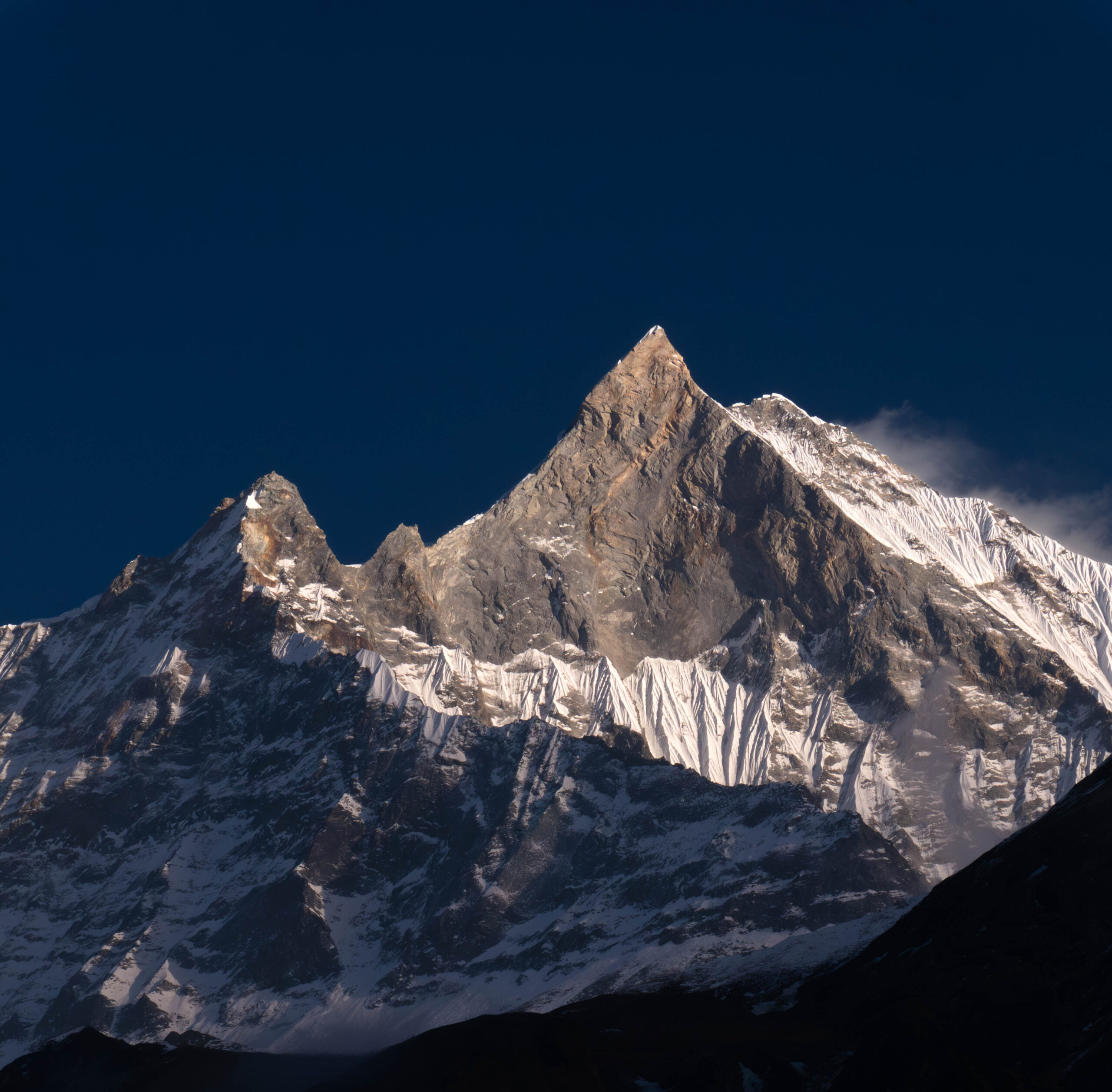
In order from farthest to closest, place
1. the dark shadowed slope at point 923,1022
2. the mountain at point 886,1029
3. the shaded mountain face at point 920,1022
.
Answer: the mountain at point 886,1029 < the dark shadowed slope at point 923,1022 < the shaded mountain face at point 920,1022

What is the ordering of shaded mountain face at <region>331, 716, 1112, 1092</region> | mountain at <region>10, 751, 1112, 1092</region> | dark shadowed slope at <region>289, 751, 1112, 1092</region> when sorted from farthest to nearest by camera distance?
mountain at <region>10, 751, 1112, 1092</region>, dark shadowed slope at <region>289, 751, 1112, 1092</region>, shaded mountain face at <region>331, 716, 1112, 1092</region>

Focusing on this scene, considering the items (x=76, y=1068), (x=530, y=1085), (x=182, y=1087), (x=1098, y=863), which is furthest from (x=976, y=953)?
(x=76, y=1068)

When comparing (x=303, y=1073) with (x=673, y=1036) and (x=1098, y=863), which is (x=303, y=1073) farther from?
(x=1098, y=863)

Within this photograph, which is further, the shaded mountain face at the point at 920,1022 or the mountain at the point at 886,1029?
the mountain at the point at 886,1029

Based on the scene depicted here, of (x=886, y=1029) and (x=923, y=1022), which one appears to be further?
(x=886, y=1029)

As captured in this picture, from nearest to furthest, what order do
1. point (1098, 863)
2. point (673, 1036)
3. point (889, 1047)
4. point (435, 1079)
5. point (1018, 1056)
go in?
1. point (889, 1047)
2. point (1018, 1056)
3. point (435, 1079)
4. point (1098, 863)
5. point (673, 1036)

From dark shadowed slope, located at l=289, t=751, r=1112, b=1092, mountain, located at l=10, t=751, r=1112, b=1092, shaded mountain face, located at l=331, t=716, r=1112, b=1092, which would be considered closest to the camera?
shaded mountain face, located at l=331, t=716, r=1112, b=1092

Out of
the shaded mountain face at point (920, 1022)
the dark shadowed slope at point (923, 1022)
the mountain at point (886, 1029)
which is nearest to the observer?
the shaded mountain face at point (920, 1022)

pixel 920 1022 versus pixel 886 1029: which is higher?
pixel 886 1029

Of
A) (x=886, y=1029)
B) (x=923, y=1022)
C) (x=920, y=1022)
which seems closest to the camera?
(x=920, y=1022)

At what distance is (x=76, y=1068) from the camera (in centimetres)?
15250

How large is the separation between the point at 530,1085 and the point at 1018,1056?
1349 inches

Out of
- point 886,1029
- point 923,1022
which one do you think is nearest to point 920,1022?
point 923,1022

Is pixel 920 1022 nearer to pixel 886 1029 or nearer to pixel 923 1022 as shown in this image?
pixel 923 1022
